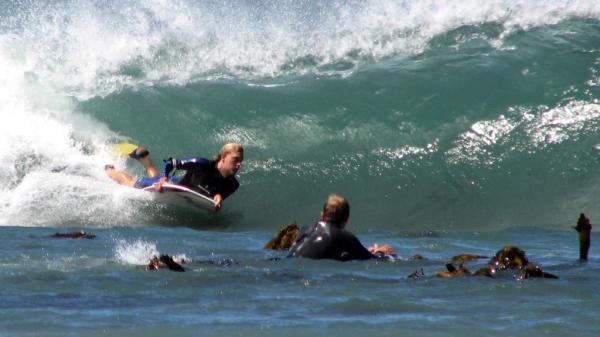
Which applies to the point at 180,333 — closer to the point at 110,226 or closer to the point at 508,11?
the point at 110,226

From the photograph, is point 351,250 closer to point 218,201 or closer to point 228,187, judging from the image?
point 218,201

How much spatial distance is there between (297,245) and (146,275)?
5.44 ft

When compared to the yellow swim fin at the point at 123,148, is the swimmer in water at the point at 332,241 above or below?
below

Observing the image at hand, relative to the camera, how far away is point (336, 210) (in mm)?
9836

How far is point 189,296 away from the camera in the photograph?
7.96 metres

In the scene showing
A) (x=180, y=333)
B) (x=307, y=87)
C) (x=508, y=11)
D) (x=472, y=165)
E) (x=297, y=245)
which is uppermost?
(x=508, y=11)

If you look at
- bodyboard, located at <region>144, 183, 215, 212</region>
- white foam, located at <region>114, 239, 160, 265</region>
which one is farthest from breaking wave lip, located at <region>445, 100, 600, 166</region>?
white foam, located at <region>114, 239, 160, 265</region>

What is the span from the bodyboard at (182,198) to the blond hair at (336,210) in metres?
3.89

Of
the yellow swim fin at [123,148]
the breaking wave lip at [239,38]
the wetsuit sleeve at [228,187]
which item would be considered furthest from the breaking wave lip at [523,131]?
the yellow swim fin at [123,148]

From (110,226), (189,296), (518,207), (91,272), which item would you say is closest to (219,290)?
(189,296)

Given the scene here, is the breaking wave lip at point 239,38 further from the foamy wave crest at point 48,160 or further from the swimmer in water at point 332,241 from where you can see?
the swimmer in water at point 332,241

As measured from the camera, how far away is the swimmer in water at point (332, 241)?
9727mm

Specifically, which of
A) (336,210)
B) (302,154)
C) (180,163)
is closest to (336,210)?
(336,210)

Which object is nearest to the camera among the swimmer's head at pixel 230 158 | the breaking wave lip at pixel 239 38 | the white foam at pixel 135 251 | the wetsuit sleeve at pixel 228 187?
the white foam at pixel 135 251
